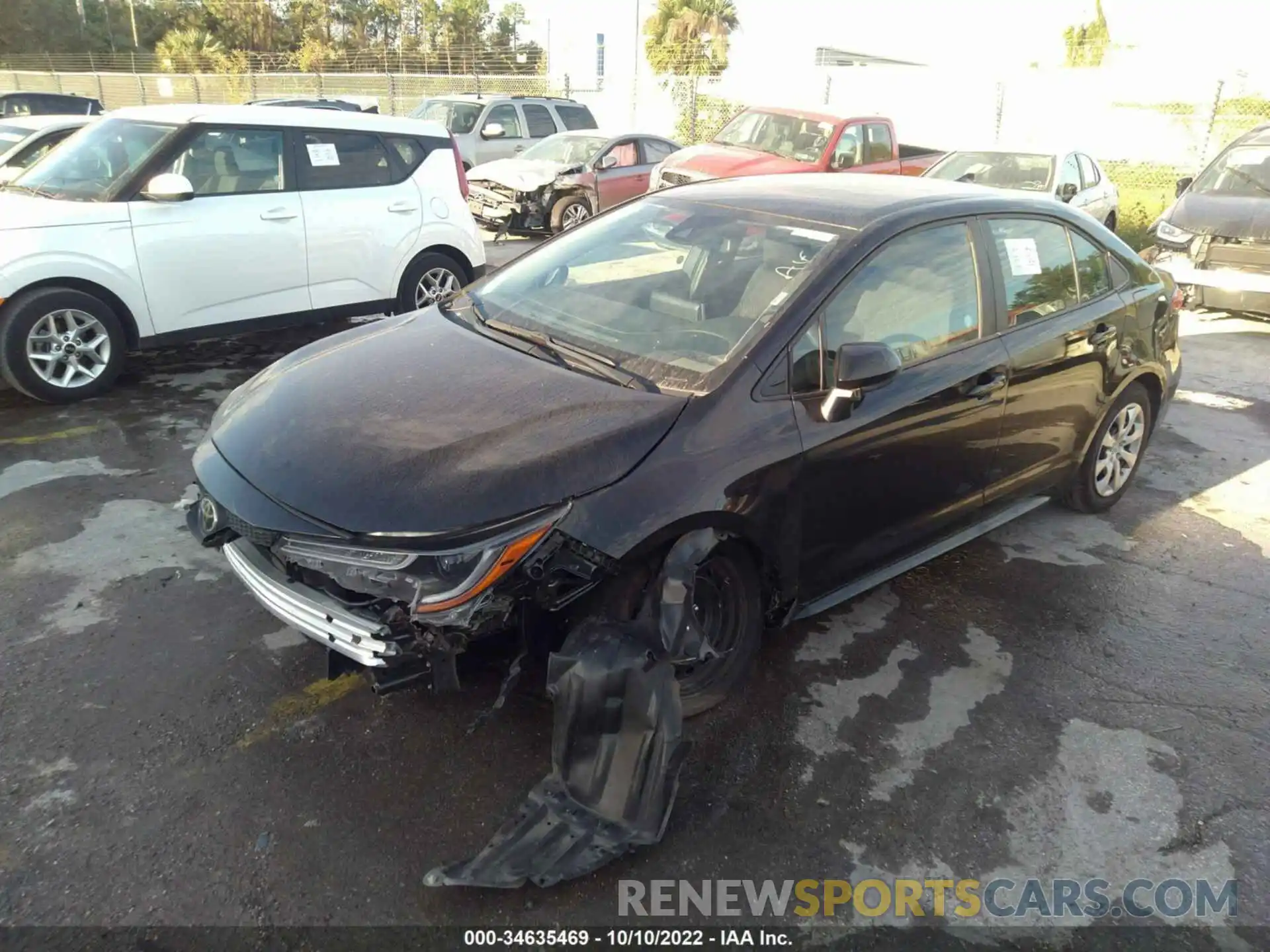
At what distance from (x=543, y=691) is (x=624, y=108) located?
22311 millimetres

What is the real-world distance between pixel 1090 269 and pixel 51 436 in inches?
222

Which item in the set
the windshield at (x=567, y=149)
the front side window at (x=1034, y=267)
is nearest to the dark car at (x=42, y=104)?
the windshield at (x=567, y=149)

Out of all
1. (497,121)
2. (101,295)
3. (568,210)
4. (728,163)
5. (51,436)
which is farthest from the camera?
(497,121)

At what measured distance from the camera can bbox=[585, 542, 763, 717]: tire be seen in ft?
9.89

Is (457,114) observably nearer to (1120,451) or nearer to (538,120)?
(538,120)

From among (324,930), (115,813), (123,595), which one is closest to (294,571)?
(115,813)

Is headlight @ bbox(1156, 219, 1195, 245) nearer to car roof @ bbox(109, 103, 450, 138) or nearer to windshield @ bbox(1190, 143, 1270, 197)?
windshield @ bbox(1190, 143, 1270, 197)

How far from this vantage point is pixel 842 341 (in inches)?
128

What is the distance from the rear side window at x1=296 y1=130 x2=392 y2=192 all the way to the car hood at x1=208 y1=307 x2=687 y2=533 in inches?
152

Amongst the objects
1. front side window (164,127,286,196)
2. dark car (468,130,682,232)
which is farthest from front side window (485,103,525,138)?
front side window (164,127,286,196)

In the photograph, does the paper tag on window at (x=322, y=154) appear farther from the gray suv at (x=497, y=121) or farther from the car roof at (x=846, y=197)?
the gray suv at (x=497, y=121)

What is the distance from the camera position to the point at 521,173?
42.2 feet

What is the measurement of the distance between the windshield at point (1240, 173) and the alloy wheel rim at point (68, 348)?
10439 millimetres

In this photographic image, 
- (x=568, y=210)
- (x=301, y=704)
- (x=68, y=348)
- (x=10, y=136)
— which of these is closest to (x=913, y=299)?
(x=301, y=704)
